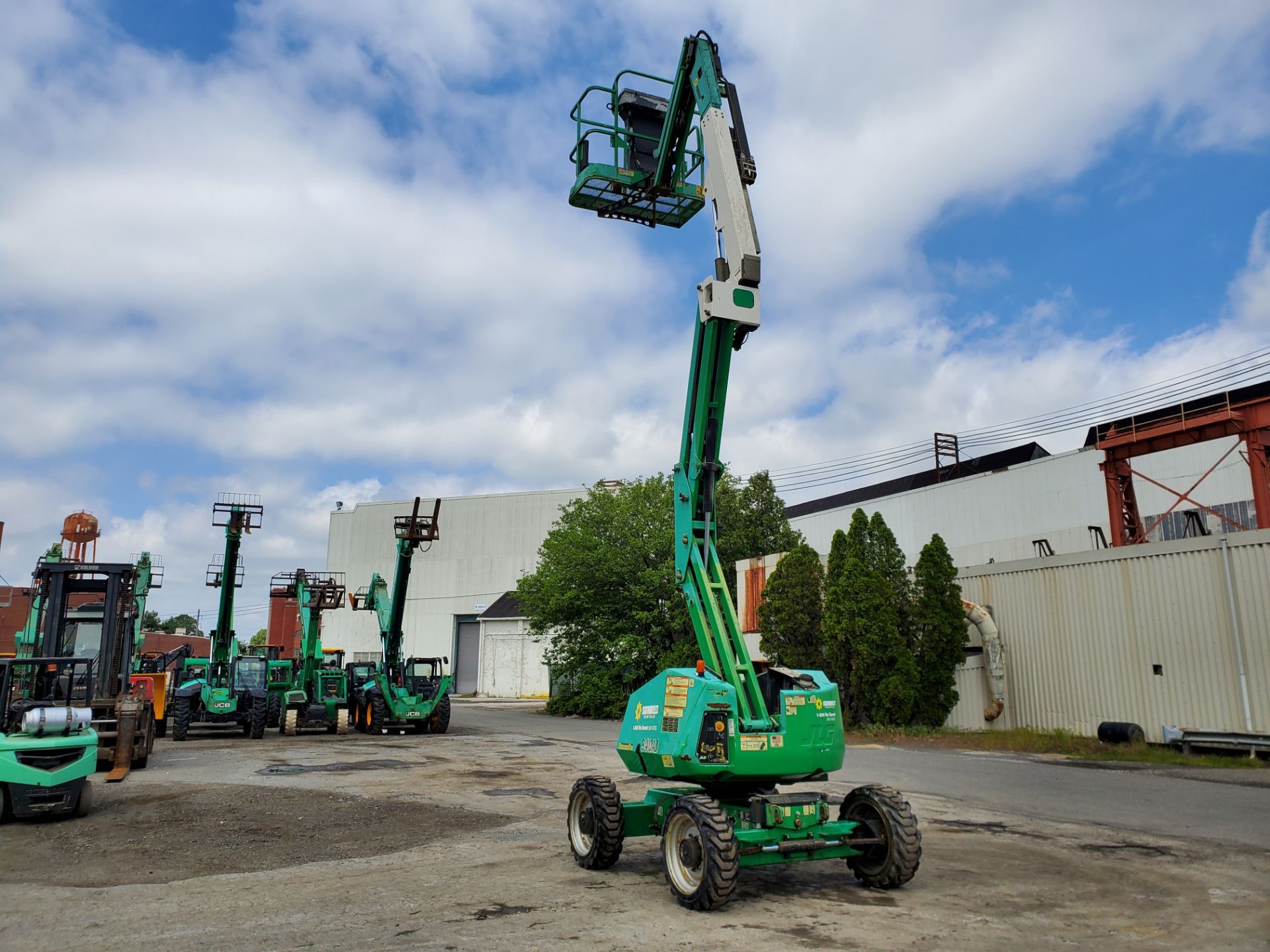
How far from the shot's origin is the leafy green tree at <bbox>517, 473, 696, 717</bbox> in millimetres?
37312

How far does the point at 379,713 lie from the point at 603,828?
2077cm

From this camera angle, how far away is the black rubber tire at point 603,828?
8641 mm

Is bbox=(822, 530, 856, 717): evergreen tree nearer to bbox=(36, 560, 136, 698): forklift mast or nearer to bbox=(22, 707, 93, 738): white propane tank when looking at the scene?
bbox=(36, 560, 136, 698): forklift mast

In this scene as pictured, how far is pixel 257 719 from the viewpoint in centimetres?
2611

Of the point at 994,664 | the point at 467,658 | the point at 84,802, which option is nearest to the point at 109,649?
the point at 84,802

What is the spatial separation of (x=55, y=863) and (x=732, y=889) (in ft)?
22.9

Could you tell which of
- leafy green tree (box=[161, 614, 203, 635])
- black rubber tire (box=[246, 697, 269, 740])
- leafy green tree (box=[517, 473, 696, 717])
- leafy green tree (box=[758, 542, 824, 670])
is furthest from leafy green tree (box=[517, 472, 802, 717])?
leafy green tree (box=[161, 614, 203, 635])

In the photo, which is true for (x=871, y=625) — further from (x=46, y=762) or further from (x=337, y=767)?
(x=46, y=762)

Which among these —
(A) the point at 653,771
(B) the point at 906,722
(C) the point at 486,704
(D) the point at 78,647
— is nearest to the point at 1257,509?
(B) the point at 906,722

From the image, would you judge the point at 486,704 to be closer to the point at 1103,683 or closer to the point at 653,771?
the point at 1103,683

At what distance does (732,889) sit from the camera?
7.20m

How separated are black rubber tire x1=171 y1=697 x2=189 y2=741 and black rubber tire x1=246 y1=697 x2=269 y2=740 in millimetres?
1629

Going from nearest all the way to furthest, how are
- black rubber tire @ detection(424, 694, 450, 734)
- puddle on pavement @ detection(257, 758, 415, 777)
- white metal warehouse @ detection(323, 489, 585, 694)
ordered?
Answer: 1. puddle on pavement @ detection(257, 758, 415, 777)
2. black rubber tire @ detection(424, 694, 450, 734)
3. white metal warehouse @ detection(323, 489, 585, 694)

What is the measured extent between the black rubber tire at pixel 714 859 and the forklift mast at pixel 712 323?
0.86 m
